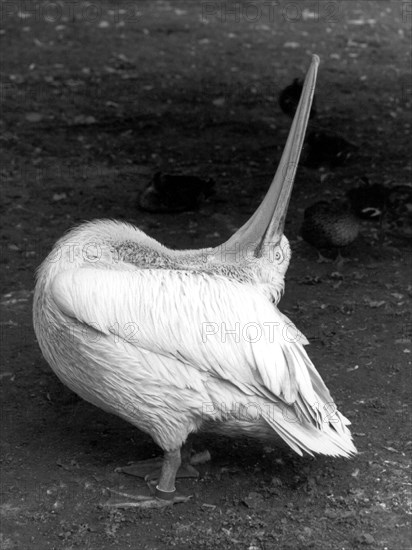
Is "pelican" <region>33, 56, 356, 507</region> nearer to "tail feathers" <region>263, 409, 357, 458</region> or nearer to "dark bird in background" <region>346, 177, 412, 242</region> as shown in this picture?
"tail feathers" <region>263, 409, 357, 458</region>

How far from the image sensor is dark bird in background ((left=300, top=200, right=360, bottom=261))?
6.00 metres

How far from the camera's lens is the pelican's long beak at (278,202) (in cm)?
384

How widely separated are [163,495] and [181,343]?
2.27 ft

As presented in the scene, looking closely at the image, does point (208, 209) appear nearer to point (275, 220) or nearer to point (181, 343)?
point (275, 220)

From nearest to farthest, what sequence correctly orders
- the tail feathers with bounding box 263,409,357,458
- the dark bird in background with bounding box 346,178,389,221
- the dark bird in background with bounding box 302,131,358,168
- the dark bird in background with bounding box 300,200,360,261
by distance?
the tail feathers with bounding box 263,409,357,458, the dark bird in background with bounding box 300,200,360,261, the dark bird in background with bounding box 346,178,389,221, the dark bird in background with bounding box 302,131,358,168

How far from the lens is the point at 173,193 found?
264 inches

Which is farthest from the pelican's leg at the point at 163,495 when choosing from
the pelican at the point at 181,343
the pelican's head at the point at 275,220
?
the pelican's head at the point at 275,220

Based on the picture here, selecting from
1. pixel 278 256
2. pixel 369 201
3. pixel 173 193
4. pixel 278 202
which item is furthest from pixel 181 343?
pixel 173 193

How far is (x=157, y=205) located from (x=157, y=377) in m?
3.32

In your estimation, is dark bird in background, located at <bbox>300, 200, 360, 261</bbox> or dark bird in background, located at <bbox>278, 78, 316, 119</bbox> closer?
dark bird in background, located at <bbox>300, 200, 360, 261</bbox>

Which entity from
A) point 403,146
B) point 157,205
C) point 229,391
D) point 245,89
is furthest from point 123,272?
point 245,89

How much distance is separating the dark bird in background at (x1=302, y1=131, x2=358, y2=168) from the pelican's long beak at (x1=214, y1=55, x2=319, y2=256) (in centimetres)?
355

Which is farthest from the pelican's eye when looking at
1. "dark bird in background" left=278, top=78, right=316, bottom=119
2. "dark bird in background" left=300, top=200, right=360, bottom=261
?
"dark bird in background" left=278, top=78, right=316, bottom=119

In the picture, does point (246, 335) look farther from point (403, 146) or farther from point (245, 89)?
point (245, 89)
